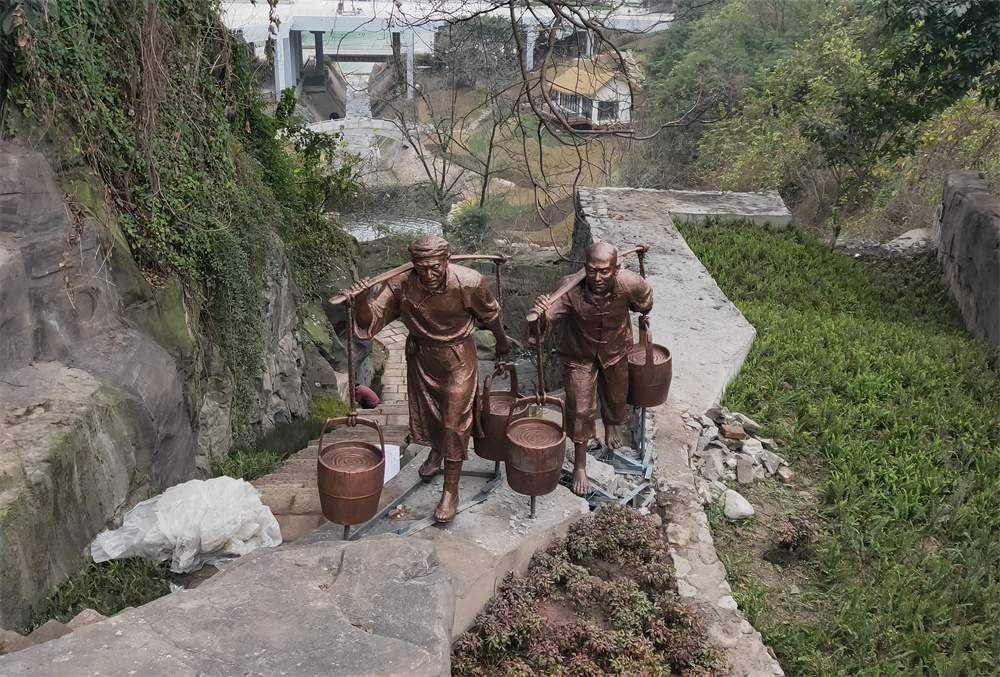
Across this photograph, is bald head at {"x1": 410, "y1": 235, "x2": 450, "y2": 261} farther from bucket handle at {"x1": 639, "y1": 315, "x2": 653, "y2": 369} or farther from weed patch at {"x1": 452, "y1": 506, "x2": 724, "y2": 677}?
weed patch at {"x1": 452, "y1": 506, "x2": 724, "y2": 677}

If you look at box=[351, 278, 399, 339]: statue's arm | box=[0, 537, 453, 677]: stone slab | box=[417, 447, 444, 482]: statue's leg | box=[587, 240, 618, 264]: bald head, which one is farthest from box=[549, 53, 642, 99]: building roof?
box=[0, 537, 453, 677]: stone slab

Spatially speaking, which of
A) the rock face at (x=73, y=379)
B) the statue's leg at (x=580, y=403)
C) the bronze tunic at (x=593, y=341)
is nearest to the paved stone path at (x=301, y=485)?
the rock face at (x=73, y=379)

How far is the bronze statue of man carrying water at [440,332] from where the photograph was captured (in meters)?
3.85

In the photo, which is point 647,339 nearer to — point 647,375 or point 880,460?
point 647,375

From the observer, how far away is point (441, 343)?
402cm

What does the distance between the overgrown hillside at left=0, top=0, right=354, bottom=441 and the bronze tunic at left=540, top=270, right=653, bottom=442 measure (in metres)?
3.67

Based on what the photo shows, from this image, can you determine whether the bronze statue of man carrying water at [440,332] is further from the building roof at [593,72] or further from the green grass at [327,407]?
the green grass at [327,407]

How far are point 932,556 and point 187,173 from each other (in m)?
6.32

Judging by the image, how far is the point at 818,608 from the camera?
14.2 feet

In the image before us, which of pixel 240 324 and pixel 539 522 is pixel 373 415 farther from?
pixel 539 522

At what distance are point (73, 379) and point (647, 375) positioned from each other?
361 centimetres

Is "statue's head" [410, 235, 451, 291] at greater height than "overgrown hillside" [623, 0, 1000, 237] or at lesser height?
lesser

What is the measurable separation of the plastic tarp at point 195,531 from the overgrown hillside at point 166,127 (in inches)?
92.5

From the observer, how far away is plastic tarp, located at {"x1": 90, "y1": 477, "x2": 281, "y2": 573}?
4.50 m
